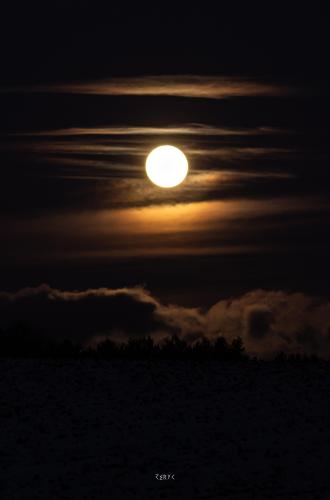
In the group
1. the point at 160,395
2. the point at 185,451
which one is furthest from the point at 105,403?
the point at 185,451

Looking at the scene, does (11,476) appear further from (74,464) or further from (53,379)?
(53,379)

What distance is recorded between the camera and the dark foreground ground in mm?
11758

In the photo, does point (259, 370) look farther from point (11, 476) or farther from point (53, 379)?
point (11, 476)

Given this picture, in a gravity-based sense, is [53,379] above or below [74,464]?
above

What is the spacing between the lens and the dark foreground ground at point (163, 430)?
11758 mm

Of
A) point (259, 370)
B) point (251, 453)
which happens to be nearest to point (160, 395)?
point (259, 370)

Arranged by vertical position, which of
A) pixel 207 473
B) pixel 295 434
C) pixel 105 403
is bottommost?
pixel 207 473

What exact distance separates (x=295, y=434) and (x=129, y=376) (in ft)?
12.7

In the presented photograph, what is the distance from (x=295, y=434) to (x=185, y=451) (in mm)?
1707

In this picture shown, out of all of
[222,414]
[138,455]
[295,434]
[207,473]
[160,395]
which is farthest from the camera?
[160,395]

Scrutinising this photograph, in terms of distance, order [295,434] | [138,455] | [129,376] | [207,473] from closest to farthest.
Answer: [207,473] → [138,455] → [295,434] → [129,376]

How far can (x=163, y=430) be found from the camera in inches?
563

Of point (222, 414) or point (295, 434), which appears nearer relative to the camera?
point (295, 434)

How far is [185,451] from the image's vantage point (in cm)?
1316
